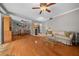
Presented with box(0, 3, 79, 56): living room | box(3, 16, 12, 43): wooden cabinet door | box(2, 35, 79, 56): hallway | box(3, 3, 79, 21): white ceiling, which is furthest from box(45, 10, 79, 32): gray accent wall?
box(3, 16, 12, 43): wooden cabinet door

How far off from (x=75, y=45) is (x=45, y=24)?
2.98ft

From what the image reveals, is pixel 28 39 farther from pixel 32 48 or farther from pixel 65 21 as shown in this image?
→ pixel 65 21

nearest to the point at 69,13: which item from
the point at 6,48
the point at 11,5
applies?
the point at 11,5

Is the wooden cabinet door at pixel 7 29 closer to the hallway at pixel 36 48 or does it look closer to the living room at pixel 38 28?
the living room at pixel 38 28

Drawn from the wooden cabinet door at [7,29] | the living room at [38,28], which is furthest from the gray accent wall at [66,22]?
the wooden cabinet door at [7,29]

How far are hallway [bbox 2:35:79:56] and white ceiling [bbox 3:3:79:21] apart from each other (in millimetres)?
536

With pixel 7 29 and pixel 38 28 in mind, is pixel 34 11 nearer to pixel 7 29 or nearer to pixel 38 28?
pixel 38 28

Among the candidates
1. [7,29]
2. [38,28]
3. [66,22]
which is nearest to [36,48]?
[38,28]

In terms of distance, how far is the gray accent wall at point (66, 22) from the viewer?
3.15 meters

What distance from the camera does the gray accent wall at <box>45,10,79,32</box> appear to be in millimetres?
3148

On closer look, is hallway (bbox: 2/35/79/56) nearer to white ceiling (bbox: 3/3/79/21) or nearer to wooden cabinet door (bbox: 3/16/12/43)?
wooden cabinet door (bbox: 3/16/12/43)

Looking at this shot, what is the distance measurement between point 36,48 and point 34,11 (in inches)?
36.5

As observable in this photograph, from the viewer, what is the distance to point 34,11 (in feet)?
10.6

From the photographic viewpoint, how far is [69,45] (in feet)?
10.6
